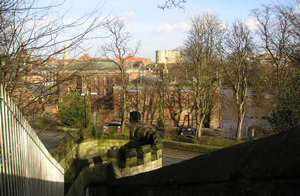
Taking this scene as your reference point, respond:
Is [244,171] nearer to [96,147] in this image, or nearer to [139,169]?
[139,169]

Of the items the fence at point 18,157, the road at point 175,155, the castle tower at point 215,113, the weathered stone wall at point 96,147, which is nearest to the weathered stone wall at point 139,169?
the weathered stone wall at point 96,147

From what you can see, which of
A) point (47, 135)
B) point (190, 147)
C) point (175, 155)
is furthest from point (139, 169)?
point (190, 147)

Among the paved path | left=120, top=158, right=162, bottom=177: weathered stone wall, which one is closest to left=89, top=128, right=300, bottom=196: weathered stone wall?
the paved path

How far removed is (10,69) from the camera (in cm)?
558

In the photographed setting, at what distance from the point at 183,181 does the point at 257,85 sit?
27869 mm

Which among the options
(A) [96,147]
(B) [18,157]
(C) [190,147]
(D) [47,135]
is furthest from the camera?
(C) [190,147]

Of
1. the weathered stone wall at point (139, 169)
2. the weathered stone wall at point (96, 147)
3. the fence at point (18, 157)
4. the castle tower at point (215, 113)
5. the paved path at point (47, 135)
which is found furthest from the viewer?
the castle tower at point (215, 113)

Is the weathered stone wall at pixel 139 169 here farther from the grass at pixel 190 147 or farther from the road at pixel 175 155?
the grass at pixel 190 147

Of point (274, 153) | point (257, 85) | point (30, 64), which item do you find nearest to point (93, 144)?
point (30, 64)

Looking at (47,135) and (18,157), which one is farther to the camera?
(47,135)

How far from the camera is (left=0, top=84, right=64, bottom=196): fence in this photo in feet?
8.55

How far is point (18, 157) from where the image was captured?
9.87 feet

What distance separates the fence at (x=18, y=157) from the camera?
261 centimetres

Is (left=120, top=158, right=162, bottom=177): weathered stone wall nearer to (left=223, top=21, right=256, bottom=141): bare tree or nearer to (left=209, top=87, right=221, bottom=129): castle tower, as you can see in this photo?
(left=223, top=21, right=256, bottom=141): bare tree
